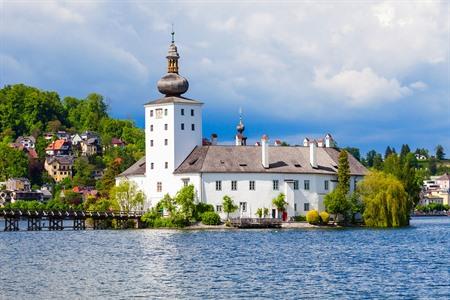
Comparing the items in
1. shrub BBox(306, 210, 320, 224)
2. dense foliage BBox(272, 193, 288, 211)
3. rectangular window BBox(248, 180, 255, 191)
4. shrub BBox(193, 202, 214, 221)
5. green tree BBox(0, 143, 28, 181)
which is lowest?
shrub BBox(306, 210, 320, 224)

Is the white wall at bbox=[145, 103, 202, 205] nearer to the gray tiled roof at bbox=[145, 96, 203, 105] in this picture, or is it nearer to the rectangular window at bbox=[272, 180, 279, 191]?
the gray tiled roof at bbox=[145, 96, 203, 105]

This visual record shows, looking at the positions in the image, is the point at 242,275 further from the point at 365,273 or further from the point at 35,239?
the point at 35,239

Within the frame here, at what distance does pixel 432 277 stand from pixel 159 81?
183 ft

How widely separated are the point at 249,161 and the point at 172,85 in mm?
9627

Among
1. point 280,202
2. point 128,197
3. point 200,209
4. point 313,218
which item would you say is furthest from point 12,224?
point 313,218

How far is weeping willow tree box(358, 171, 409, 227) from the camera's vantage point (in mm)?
89000

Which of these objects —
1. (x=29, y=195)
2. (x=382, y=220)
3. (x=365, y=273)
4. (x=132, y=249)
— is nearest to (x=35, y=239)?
(x=132, y=249)

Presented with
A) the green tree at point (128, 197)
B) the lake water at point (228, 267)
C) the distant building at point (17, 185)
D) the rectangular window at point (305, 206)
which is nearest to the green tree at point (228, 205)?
the rectangular window at point (305, 206)

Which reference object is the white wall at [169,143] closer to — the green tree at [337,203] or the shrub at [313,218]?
the shrub at [313,218]

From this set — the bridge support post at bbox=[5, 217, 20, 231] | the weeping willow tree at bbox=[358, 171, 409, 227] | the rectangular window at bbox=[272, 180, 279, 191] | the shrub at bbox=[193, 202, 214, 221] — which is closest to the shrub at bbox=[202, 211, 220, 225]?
the shrub at bbox=[193, 202, 214, 221]

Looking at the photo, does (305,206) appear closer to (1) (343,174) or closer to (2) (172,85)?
(1) (343,174)

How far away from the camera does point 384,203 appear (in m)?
89.2

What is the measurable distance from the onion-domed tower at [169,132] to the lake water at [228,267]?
19.3 m

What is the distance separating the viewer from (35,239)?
76.4 meters
